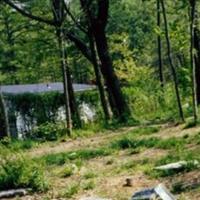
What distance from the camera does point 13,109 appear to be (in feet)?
89.9

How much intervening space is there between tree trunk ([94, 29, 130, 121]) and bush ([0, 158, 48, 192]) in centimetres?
1206

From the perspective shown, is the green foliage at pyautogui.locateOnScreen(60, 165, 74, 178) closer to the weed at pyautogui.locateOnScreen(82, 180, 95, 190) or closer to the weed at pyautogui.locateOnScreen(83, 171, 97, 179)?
the weed at pyautogui.locateOnScreen(83, 171, 97, 179)

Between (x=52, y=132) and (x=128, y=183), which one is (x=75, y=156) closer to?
(x=128, y=183)

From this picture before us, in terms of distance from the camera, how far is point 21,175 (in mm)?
9438

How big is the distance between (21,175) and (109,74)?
13.5 metres

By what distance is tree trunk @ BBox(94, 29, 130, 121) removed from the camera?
22297mm

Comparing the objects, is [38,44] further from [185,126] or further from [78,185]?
[78,185]

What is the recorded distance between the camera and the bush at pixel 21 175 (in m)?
9.31

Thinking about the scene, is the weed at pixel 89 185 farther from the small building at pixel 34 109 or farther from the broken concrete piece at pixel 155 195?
the small building at pixel 34 109

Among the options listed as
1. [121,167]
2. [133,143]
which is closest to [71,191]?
[121,167]

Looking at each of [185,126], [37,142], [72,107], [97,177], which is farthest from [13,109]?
[97,177]

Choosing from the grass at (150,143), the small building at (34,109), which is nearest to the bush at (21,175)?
the grass at (150,143)

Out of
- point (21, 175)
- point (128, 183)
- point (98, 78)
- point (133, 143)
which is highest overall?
point (98, 78)

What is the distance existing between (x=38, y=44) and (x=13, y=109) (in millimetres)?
4822
